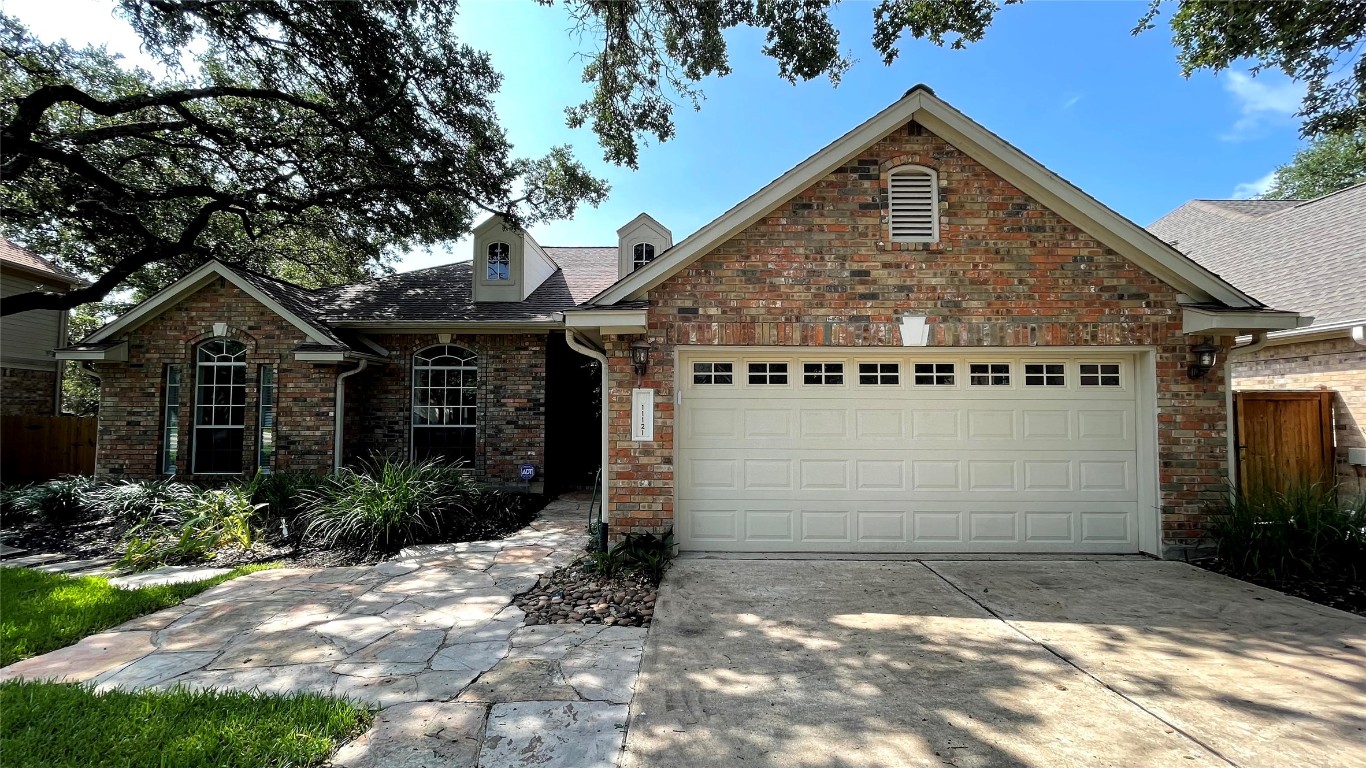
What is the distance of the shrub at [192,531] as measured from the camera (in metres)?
6.25

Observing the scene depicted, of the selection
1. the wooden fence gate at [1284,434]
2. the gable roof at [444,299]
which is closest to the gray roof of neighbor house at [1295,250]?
the wooden fence gate at [1284,434]

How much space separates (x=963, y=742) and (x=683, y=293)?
15.3 ft

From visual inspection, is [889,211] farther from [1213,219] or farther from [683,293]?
[1213,219]

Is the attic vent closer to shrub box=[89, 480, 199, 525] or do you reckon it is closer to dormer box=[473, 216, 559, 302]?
dormer box=[473, 216, 559, 302]

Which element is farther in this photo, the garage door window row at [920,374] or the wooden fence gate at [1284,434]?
the wooden fence gate at [1284,434]

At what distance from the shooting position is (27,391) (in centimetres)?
1320

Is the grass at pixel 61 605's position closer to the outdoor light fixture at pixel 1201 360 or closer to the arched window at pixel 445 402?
the arched window at pixel 445 402

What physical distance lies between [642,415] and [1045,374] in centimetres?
487

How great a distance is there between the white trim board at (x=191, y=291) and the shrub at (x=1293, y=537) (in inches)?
509

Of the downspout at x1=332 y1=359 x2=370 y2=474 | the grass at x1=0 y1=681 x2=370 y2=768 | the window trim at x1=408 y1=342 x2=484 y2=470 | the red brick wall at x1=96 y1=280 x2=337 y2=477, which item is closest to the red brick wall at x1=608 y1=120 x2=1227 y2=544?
the grass at x1=0 y1=681 x2=370 y2=768

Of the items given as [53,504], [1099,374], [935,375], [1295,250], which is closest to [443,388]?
[53,504]

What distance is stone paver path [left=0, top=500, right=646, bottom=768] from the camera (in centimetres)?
275

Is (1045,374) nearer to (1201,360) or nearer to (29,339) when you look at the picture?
(1201,360)

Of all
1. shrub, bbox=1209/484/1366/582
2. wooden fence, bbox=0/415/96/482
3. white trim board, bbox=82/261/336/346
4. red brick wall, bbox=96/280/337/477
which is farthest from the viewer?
wooden fence, bbox=0/415/96/482
